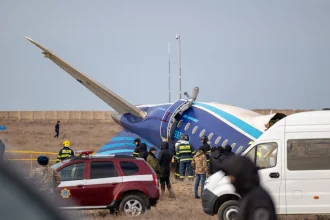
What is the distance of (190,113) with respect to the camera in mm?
Answer: 25328

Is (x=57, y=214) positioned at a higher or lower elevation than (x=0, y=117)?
higher

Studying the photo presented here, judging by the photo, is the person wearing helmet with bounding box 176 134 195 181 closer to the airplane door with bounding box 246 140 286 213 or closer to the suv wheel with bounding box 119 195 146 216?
the suv wheel with bounding box 119 195 146 216

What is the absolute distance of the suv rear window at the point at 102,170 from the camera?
14.8 m

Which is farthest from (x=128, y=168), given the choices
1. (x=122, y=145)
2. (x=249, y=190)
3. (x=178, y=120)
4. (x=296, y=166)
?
(x=122, y=145)

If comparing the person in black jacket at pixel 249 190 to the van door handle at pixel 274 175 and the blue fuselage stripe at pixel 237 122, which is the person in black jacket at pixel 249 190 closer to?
the van door handle at pixel 274 175

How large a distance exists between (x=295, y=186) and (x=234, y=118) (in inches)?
433

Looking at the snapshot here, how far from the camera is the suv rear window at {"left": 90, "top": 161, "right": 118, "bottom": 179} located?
1478cm

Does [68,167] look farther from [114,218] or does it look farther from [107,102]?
[107,102]

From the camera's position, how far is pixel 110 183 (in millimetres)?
14719

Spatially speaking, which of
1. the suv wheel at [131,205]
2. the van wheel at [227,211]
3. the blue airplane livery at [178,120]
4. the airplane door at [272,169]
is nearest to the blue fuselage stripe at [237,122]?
the blue airplane livery at [178,120]

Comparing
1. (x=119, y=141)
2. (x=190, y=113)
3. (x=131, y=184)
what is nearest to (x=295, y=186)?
(x=131, y=184)

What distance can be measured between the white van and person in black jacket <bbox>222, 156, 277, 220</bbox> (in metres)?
7.35

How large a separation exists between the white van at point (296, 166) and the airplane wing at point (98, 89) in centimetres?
1489

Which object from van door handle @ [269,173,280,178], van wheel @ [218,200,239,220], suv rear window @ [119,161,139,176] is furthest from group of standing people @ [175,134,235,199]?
van door handle @ [269,173,280,178]
